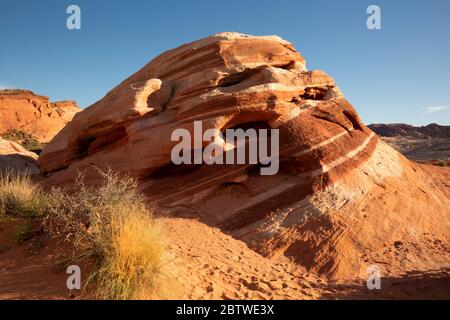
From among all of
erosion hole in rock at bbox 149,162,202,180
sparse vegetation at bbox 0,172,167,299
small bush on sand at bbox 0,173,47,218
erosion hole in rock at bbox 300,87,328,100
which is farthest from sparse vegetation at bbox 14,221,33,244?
erosion hole in rock at bbox 300,87,328,100

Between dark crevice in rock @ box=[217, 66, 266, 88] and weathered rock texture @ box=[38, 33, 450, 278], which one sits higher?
dark crevice in rock @ box=[217, 66, 266, 88]

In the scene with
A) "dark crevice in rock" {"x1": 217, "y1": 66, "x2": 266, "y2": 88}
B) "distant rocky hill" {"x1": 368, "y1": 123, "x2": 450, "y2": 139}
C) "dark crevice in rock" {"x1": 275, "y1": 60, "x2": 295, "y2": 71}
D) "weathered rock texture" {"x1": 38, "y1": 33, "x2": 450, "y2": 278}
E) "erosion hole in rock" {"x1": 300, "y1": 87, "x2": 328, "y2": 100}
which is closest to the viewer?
"weathered rock texture" {"x1": 38, "y1": 33, "x2": 450, "y2": 278}

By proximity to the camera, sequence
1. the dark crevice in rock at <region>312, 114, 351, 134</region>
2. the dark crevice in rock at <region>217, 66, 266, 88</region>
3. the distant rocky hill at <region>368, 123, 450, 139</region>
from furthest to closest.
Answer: the distant rocky hill at <region>368, 123, 450, 139</region>, the dark crevice in rock at <region>217, 66, 266, 88</region>, the dark crevice in rock at <region>312, 114, 351, 134</region>

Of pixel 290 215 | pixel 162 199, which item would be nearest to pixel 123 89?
pixel 162 199

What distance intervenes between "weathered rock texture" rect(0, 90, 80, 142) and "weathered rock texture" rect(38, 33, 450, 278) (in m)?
32.6

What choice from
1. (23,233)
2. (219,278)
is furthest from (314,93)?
(23,233)

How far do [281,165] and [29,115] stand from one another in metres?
40.1

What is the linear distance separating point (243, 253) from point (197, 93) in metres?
4.45

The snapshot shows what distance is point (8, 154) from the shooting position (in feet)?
44.1

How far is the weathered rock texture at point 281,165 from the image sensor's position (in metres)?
6.77

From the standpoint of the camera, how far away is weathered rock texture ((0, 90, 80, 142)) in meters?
37.7

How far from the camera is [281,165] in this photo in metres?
8.12

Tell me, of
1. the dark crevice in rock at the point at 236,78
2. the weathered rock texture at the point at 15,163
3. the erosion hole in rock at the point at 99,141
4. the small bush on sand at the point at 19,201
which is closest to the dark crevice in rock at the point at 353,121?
the dark crevice in rock at the point at 236,78

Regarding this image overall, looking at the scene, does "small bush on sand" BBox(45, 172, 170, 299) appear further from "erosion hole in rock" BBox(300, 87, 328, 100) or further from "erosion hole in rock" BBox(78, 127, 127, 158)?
"erosion hole in rock" BBox(300, 87, 328, 100)
